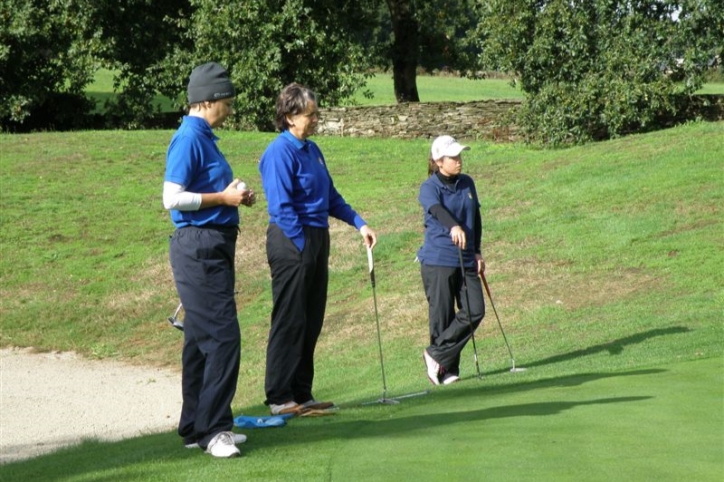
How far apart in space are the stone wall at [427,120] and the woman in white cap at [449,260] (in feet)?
61.4

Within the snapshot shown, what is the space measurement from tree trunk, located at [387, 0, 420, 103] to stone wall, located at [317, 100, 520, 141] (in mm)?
5881

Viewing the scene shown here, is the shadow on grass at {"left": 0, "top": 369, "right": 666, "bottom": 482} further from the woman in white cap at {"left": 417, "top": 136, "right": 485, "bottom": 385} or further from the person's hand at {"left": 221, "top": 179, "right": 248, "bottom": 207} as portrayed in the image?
the woman in white cap at {"left": 417, "top": 136, "right": 485, "bottom": 385}

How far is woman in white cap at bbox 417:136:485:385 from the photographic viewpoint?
10391mm

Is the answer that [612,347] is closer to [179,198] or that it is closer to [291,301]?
[291,301]

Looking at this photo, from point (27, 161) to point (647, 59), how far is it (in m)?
14.5

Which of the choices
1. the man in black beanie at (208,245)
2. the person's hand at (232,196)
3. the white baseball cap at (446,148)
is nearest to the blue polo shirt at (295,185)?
the man in black beanie at (208,245)

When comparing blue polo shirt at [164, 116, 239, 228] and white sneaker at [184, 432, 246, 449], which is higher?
blue polo shirt at [164, 116, 239, 228]

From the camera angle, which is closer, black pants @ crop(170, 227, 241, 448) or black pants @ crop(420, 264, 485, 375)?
black pants @ crop(170, 227, 241, 448)

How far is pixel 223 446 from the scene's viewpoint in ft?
21.8

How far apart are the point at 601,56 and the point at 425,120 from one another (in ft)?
20.3

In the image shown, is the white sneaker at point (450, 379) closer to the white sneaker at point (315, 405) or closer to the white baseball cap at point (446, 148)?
the white baseball cap at point (446, 148)

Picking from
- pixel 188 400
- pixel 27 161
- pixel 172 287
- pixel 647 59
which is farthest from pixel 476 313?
pixel 27 161

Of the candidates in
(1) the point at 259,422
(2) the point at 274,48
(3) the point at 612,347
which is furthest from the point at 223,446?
(2) the point at 274,48

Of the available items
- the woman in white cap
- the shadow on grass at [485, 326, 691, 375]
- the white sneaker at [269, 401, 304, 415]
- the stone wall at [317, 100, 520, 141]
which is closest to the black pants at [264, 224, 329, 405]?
the white sneaker at [269, 401, 304, 415]
